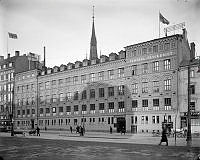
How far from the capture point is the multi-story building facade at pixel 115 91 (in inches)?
1925

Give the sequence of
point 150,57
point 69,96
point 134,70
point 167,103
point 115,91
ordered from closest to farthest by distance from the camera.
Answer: point 167,103 → point 150,57 → point 134,70 → point 115,91 → point 69,96

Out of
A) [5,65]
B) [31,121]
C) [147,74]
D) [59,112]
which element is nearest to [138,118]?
[147,74]

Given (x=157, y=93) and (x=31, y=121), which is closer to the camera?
(x=157, y=93)

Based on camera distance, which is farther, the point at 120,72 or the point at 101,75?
the point at 101,75

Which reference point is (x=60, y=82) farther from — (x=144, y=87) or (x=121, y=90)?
(x=144, y=87)

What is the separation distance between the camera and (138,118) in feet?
170

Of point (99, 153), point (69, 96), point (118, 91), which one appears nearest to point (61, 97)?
point (69, 96)

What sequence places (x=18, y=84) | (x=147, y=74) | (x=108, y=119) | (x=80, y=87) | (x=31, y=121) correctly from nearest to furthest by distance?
1. (x=147, y=74)
2. (x=108, y=119)
3. (x=80, y=87)
4. (x=31, y=121)
5. (x=18, y=84)

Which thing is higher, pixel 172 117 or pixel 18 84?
pixel 18 84

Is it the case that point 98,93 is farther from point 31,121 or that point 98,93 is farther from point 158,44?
point 31,121

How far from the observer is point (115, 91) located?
186 ft

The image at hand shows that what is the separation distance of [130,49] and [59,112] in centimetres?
2355

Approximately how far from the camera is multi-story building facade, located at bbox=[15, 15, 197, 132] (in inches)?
1925

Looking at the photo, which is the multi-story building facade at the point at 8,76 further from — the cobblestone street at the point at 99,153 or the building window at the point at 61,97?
the cobblestone street at the point at 99,153
